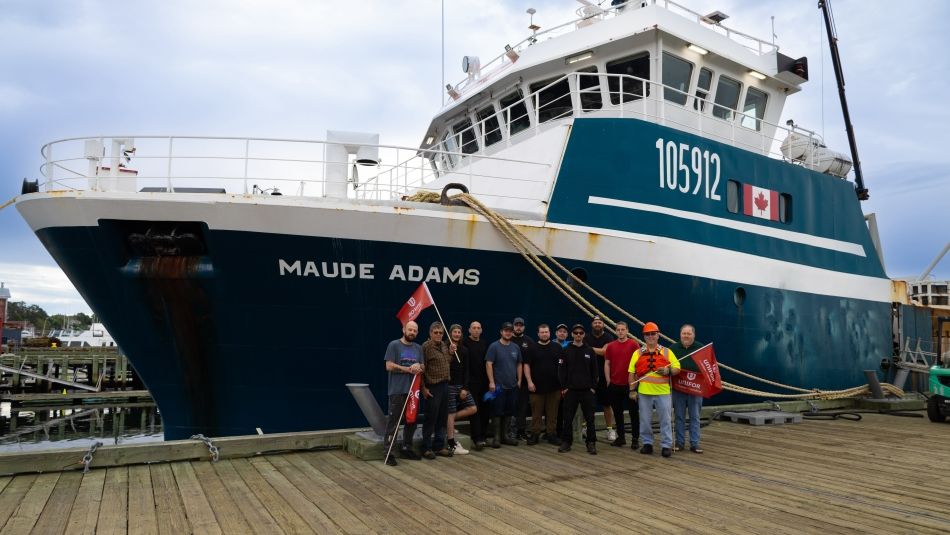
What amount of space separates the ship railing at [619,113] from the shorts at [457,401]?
4.54 meters

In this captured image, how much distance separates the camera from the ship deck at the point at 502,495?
4375 millimetres

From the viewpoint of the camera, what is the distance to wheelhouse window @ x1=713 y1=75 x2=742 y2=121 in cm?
1204

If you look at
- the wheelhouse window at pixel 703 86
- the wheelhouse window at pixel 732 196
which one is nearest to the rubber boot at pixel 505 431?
the wheelhouse window at pixel 732 196

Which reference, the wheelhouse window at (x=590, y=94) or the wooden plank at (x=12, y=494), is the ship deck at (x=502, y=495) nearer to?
the wooden plank at (x=12, y=494)

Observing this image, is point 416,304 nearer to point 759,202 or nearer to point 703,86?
point 759,202

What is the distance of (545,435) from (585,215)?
2.99 m

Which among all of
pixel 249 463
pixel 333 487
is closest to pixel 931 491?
pixel 333 487

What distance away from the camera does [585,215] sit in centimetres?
876

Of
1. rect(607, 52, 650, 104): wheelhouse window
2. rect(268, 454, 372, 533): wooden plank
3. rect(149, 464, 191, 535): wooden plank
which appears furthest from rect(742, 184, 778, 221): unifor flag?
rect(149, 464, 191, 535): wooden plank

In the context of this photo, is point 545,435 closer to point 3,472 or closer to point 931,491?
point 931,491

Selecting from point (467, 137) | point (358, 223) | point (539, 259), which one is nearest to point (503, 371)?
point (539, 259)

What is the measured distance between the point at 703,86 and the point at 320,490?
32.3ft

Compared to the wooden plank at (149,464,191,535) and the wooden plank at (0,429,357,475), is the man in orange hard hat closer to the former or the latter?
the wooden plank at (0,429,357,475)

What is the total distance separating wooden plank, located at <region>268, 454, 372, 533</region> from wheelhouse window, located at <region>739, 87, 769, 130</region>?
1044cm
